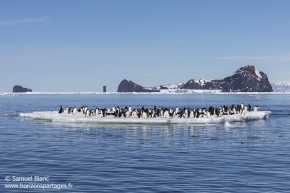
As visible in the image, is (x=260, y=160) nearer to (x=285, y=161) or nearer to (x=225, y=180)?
(x=285, y=161)

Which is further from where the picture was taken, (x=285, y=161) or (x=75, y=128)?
(x=75, y=128)

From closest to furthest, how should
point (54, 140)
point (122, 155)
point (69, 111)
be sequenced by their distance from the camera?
point (122, 155), point (54, 140), point (69, 111)

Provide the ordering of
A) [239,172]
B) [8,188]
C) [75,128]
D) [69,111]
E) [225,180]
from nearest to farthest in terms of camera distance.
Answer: [8,188] < [225,180] < [239,172] < [75,128] < [69,111]

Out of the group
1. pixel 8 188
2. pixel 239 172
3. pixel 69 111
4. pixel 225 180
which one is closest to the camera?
pixel 8 188

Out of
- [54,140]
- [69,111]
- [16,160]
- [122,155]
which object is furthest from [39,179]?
[69,111]

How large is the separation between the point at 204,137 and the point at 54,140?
13130mm

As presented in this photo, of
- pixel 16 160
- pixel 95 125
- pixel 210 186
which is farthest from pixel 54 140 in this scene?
pixel 210 186

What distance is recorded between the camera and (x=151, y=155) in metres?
29.5

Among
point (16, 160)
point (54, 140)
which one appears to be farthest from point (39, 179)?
point (54, 140)

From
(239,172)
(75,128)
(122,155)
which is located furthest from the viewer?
(75,128)

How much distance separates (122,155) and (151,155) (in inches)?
74.4

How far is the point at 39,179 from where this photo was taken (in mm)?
21641

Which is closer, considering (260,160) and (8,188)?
(8,188)

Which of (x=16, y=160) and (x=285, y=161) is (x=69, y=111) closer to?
(x=16, y=160)
